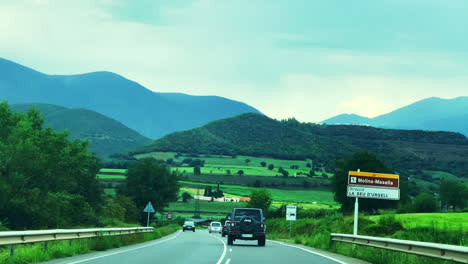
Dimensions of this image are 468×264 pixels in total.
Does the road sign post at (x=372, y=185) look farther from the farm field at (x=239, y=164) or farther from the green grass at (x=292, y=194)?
the farm field at (x=239, y=164)

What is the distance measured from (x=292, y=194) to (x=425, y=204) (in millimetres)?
43809

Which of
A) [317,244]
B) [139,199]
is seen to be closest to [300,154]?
[139,199]

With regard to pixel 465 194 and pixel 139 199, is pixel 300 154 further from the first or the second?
pixel 139 199

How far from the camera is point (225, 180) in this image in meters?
157

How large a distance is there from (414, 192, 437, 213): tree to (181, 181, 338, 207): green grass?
24985 millimetres

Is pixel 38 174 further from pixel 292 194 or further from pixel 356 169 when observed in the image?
pixel 292 194

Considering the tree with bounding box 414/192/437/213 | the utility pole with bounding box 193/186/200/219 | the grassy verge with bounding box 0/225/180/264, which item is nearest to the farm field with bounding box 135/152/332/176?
the utility pole with bounding box 193/186/200/219

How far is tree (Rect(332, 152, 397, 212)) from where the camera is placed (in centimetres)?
10662

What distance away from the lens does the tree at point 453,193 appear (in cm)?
13188

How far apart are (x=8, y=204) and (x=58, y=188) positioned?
14.1 m

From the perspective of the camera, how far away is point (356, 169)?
4360 inches

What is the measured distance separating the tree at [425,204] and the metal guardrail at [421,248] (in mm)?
78712

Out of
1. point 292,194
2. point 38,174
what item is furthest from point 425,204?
point 38,174

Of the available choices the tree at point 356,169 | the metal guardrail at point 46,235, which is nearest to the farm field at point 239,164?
the tree at point 356,169
